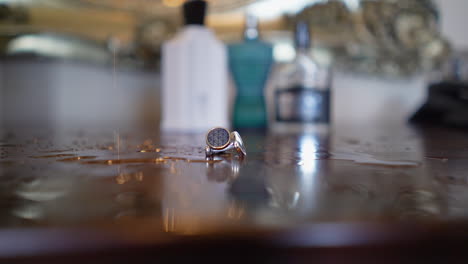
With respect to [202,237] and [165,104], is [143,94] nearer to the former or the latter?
[165,104]

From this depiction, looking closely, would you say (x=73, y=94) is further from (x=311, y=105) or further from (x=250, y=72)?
(x=311, y=105)

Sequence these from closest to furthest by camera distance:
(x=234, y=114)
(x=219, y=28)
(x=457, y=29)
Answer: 1. (x=234, y=114)
2. (x=219, y=28)
3. (x=457, y=29)

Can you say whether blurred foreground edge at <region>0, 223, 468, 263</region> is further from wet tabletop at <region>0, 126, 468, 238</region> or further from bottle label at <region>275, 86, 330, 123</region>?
bottle label at <region>275, 86, 330, 123</region>

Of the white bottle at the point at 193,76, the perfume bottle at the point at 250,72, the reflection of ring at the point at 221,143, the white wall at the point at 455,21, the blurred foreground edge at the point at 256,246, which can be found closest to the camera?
the blurred foreground edge at the point at 256,246

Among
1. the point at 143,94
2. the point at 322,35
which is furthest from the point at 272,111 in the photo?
the point at 143,94

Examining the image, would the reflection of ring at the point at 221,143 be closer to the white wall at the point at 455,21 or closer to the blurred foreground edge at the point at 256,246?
the blurred foreground edge at the point at 256,246

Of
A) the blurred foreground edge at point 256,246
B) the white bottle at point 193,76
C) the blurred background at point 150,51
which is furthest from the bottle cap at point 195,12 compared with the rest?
the blurred foreground edge at point 256,246

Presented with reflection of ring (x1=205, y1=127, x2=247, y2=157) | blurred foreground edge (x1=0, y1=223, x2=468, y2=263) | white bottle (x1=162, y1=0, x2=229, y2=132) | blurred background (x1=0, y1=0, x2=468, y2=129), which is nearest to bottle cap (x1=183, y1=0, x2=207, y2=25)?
white bottle (x1=162, y1=0, x2=229, y2=132)
